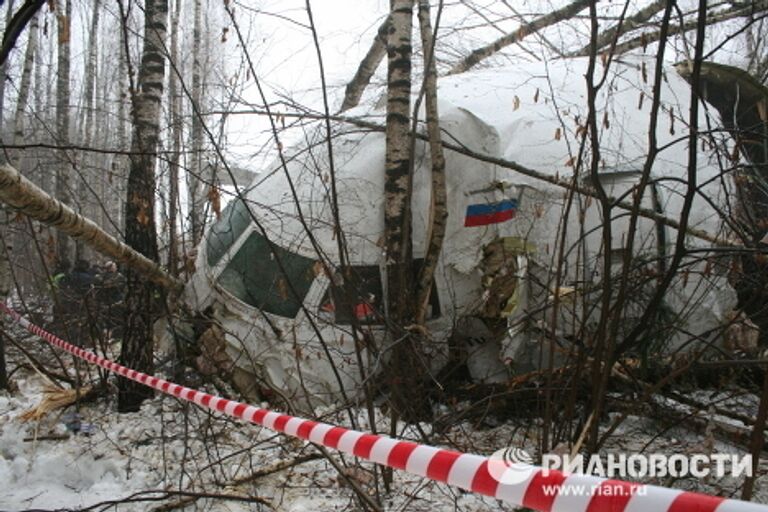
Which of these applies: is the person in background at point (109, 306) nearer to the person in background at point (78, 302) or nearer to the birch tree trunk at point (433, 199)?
the person in background at point (78, 302)

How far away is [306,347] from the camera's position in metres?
5.15

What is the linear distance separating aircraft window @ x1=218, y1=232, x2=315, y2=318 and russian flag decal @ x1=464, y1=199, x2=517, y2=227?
1608 millimetres

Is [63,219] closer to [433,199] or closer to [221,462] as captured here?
[221,462]

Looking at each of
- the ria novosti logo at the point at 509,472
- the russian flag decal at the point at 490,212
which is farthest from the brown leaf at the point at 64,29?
the russian flag decal at the point at 490,212

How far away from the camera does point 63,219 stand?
342 centimetres

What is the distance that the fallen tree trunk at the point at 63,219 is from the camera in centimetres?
282

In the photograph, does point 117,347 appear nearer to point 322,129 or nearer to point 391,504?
point 322,129

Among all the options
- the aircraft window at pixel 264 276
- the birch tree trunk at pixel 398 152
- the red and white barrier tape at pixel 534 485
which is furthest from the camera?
the aircraft window at pixel 264 276

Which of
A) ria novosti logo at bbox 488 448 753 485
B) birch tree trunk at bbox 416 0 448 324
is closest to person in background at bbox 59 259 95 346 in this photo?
birch tree trunk at bbox 416 0 448 324

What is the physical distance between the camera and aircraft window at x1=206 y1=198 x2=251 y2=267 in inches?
222

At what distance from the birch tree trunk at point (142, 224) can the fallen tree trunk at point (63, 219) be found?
0.96 feet

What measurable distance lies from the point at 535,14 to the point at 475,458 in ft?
16.6

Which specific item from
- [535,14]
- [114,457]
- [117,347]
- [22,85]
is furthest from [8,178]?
[22,85]

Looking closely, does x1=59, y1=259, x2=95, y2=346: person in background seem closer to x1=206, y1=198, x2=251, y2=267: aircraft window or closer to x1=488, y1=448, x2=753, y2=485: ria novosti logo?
x1=206, y1=198, x2=251, y2=267: aircraft window
